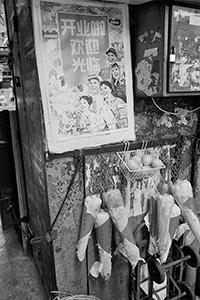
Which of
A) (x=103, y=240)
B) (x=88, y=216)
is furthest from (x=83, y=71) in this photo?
(x=103, y=240)

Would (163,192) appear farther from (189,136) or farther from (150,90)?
(150,90)

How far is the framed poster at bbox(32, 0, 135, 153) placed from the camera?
1.24m

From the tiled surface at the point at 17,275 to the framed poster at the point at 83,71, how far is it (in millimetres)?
1399

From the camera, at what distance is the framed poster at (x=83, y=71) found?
4.07ft

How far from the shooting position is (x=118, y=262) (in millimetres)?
1722

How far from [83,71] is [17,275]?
1.90 meters

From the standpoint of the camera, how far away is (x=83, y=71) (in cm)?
133

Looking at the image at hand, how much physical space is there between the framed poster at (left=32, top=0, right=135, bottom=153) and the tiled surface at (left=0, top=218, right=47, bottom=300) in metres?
1.40

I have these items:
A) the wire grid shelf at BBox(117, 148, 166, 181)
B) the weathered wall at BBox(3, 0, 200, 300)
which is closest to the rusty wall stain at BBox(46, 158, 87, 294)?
the weathered wall at BBox(3, 0, 200, 300)

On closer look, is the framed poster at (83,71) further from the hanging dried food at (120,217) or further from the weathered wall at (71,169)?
the hanging dried food at (120,217)

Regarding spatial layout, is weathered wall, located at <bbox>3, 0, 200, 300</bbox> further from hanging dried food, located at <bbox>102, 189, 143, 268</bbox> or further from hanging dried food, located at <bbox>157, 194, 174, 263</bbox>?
hanging dried food, located at <bbox>157, 194, 174, 263</bbox>

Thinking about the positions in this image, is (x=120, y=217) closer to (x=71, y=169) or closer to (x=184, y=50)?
(x=71, y=169)

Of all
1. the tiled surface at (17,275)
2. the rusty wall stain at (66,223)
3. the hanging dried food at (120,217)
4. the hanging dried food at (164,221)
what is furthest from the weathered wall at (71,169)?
the tiled surface at (17,275)

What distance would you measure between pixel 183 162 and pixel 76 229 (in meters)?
0.85
